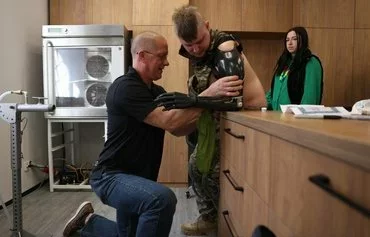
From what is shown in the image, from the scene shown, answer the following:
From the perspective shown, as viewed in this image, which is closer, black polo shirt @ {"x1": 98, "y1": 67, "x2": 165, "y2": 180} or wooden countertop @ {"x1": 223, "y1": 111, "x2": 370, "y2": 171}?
wooden countertop @ {"x1": 223, "y1": 111, "x2": 370, "y2": 171}

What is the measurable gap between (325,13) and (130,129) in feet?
8.32

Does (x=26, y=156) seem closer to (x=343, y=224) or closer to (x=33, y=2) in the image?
(x=33, y=2)

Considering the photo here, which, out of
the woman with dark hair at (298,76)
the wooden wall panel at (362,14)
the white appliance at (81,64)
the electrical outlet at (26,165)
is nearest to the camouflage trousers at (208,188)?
the woman with dark hair at (298,76)

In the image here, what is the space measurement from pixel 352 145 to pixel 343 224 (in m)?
0.12

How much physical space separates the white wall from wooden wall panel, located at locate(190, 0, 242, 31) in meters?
1.48

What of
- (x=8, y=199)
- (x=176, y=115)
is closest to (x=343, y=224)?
(x=176, y=115)

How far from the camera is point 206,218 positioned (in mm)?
1843

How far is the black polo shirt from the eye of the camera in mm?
1414

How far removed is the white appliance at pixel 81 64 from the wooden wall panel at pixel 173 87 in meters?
0.29

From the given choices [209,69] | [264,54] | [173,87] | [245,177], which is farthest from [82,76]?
[245,177]

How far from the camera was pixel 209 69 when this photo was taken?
151cm

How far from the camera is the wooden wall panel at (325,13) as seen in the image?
312cm

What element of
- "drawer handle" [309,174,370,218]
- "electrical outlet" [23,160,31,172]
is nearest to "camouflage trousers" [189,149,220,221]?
"drawer handle" [309,174,370,218]

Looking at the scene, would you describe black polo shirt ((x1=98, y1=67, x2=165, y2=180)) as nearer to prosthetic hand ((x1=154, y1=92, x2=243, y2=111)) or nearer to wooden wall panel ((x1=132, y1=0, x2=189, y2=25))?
prosthetic hand ((x1=154, y1=92, x2=243, y2=111))
